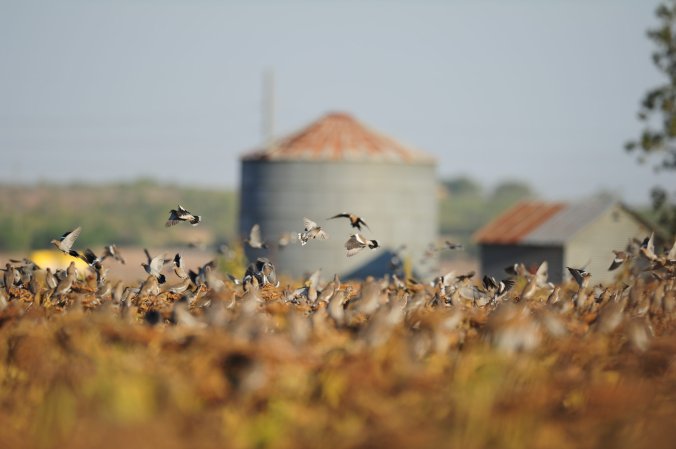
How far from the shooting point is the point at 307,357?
24.6 feet

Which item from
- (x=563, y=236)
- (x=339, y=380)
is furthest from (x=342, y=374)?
(x=563, y=236)

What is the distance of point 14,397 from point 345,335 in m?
2.34

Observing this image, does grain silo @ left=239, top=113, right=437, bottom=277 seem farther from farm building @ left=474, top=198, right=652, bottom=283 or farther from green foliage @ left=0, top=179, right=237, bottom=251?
green foliage @ left=0, top=179, right=237, bottom=251

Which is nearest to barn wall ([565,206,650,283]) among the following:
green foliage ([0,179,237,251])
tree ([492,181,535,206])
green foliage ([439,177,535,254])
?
green foliage ([0,179,237,251])

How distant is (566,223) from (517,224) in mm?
2223

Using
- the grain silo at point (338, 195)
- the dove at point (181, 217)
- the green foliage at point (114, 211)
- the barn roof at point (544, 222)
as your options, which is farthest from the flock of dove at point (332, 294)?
the green foliage at point (114, 211)

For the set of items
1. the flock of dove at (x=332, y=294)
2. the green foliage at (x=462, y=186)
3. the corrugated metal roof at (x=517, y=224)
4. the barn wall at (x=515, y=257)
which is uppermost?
the flock of dove at (x=332, y=294)

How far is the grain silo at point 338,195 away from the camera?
37219 millimetres

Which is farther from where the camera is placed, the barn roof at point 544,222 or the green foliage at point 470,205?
the green foliage at point 470,205

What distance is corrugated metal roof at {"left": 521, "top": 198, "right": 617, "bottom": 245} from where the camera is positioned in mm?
37656

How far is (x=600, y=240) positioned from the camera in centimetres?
3728

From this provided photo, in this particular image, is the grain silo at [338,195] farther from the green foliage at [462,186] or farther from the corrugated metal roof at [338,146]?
the green foliage at [462,186]

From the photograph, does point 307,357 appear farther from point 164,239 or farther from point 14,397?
point 164,239

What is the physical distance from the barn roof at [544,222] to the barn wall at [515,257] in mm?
226
